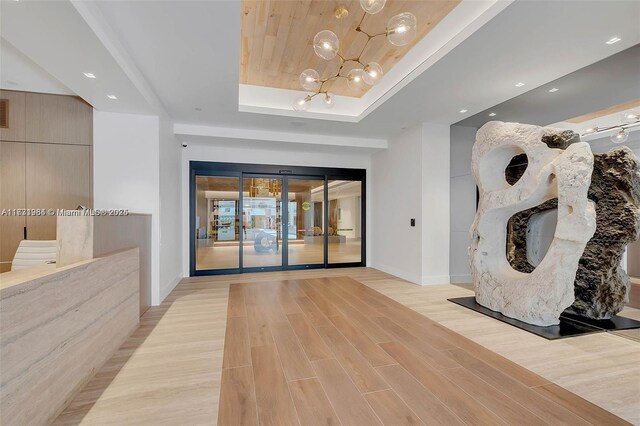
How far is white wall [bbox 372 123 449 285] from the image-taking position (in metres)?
5.10

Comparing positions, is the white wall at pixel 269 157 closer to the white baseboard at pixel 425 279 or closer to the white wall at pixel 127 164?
the white baseboard at pixel 425 279

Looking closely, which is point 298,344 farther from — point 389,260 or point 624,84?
point 624,84

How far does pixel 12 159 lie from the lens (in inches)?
149

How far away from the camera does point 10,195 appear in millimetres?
3770

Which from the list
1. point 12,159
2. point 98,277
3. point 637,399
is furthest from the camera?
point 12,159

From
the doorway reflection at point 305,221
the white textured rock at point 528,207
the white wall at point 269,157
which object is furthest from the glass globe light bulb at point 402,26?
the doorway reflection at point 305,221

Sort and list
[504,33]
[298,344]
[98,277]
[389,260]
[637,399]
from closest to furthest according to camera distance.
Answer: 1. [637,399]
2. [98,277]
3. [504,33]
4. [298,344]
5. [389,260]

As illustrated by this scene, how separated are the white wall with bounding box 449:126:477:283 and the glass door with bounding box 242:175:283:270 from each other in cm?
373

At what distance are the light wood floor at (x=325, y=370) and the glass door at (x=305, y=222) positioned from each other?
123 inches

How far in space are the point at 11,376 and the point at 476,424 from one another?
268 cm

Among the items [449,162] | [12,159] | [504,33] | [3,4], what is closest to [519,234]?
[449,162]

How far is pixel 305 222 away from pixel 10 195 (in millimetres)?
5028

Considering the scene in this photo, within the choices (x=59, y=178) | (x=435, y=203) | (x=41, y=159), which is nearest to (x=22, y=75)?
(x=41, y=159)

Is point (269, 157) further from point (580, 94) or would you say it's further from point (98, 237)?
point (580, 94)
